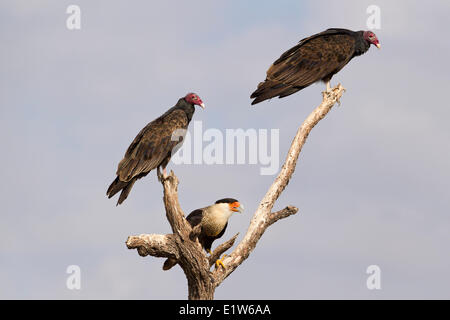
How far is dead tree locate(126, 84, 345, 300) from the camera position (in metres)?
10.3

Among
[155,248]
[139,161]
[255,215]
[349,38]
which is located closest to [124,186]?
[139,161]

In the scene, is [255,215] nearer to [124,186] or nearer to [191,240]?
[191,240]

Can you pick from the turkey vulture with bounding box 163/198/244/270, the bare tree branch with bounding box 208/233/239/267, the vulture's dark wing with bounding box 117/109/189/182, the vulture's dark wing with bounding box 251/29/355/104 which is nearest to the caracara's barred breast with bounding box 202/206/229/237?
the turkey vulture with bounding box 163/198/244/270

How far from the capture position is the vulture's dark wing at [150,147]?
35.8ft

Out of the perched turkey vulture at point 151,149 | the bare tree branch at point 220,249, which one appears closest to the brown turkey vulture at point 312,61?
the perched turkey vulture at point 151,149

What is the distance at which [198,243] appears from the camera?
10.6m

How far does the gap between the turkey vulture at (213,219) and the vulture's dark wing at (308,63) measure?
1877mm

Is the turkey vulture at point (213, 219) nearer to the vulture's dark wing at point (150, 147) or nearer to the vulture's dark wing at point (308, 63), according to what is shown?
the vulture's dark wing at point (150, 147)

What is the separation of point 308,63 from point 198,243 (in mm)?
3967

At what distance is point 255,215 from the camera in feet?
37.0
